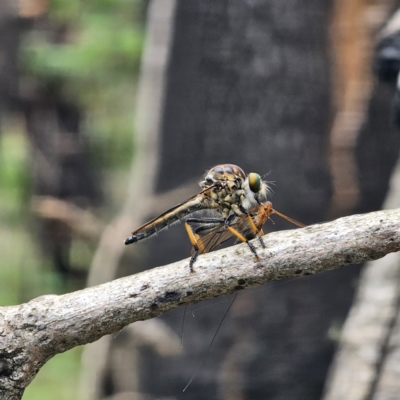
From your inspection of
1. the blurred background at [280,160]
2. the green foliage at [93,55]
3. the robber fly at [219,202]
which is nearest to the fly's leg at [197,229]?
the robber fly at [219,202]

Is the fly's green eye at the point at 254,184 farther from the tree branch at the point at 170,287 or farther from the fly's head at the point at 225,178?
the tree branch at the point at 170,287

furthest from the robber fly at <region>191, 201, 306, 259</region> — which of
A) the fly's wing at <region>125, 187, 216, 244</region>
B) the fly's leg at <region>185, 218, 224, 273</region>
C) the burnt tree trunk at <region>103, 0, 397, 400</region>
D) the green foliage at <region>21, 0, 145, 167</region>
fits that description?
the green foliage at <region>21, 0, 145, 167</region>

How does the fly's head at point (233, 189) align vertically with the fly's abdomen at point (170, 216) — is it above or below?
above

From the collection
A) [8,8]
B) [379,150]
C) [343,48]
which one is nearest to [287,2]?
[343,48]

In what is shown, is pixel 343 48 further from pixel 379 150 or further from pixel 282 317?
pixel 282 317

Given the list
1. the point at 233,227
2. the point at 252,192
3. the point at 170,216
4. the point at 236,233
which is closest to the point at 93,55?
the point at 170,216

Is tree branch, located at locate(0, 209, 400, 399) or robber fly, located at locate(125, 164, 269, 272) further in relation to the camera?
robber fly, located at locate(125, 164, 269, 272)

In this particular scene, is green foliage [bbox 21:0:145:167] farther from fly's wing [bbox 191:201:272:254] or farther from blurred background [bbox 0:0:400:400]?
fly's wing [bbox 191:201:272:254]
